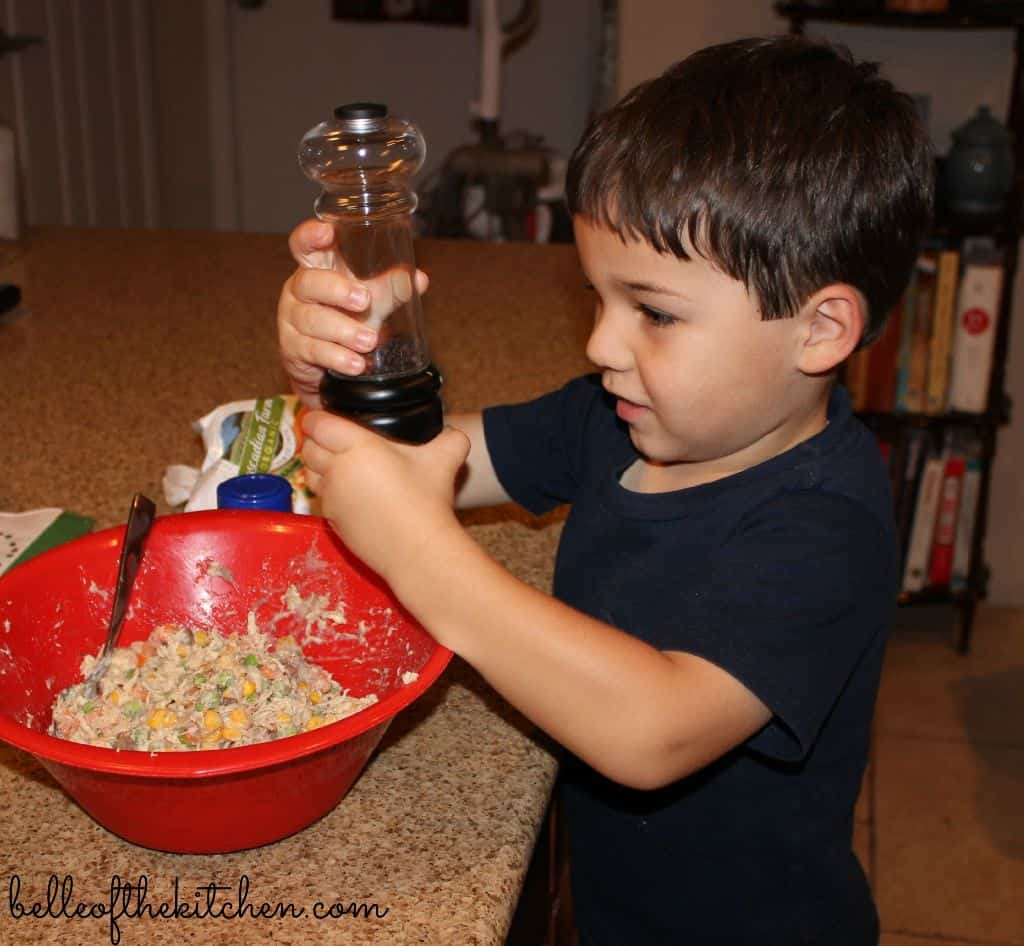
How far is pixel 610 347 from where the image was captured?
31.5 inches

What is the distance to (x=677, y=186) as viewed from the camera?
2.48 ft

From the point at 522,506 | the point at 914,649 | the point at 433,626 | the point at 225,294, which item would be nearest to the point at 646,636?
the point at 433,626

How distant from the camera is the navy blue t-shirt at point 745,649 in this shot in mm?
754

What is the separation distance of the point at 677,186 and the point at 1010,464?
2678 millimetres

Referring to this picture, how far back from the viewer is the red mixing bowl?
65cm

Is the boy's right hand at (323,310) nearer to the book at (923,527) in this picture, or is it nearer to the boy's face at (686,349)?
the boy's face at (686,349)

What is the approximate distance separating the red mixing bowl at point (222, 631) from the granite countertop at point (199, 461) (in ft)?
0.11

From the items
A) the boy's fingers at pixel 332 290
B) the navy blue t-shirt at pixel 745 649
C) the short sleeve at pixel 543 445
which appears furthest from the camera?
the short sleeve at pixel 543 445

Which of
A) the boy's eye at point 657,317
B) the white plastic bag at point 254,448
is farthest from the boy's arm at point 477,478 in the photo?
the boy's eye at point 657,317

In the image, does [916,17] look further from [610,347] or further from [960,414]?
[610,347]

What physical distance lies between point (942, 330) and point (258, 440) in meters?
2.13

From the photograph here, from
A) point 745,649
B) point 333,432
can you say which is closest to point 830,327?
point 745,649

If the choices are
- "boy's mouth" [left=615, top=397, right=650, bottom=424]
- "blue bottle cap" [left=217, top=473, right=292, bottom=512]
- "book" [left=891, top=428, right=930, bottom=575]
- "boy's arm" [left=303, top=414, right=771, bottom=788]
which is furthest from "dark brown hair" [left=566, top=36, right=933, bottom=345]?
"book" [left=891, top=428, right=930, bottom=575]

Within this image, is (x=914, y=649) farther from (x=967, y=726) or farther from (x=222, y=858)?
(x=222, y=858)
